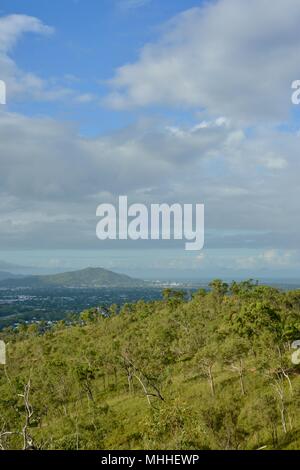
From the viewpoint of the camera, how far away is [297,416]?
153 ft

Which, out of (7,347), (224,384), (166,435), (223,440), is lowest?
(7,347)

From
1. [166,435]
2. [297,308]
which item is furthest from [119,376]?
[166,435]

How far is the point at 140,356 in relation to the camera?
75.1m

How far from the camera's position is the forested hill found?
36.2 metres

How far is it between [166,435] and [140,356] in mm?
46062

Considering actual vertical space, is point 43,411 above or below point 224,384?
below

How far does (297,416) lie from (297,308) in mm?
58233

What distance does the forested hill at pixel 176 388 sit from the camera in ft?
119

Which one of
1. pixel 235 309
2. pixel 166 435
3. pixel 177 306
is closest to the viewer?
pixel 166 435

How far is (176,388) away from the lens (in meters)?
68.2

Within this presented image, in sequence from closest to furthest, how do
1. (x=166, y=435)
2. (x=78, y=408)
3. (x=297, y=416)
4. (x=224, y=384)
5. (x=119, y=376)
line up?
(x=166, y=435) → (x=297, y=416) → (x=224, y=384) → (x=78, y=408) → (x=119, y=376)
